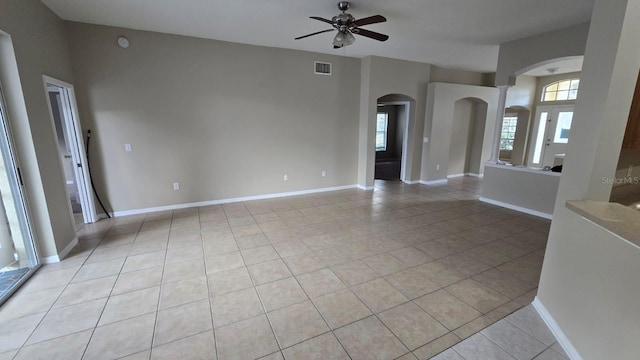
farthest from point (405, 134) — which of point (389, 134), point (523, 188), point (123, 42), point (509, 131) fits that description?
point (123, 42)

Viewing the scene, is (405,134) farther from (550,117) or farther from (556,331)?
(556,331)

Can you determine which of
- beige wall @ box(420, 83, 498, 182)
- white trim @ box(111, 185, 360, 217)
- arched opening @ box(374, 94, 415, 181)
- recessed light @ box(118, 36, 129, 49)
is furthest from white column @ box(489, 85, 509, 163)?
recessed light @ box(118, 36, 129, 49)

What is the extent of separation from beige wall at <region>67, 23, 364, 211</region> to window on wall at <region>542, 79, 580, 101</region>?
19.0ft

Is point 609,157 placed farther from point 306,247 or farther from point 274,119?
point 274,119

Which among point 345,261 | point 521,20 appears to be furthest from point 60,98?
point 521,20

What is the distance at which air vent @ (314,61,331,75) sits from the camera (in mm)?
5390

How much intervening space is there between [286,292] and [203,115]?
3.53 meters

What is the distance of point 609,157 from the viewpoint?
5.72ft

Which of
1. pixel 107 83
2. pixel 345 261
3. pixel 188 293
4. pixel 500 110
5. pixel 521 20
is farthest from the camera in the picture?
pixel 500 110

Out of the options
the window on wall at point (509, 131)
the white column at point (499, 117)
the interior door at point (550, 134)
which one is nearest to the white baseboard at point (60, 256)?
the white column at point (499, 117)

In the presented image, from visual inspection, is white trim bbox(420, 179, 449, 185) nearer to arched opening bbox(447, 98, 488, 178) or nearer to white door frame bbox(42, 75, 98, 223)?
arched opening bbox(447, 98, 488, 178)

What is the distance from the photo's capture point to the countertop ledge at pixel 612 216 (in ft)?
4.49

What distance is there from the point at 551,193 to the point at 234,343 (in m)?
5.04

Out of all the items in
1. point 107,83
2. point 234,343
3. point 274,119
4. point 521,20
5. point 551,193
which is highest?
point 521,20
